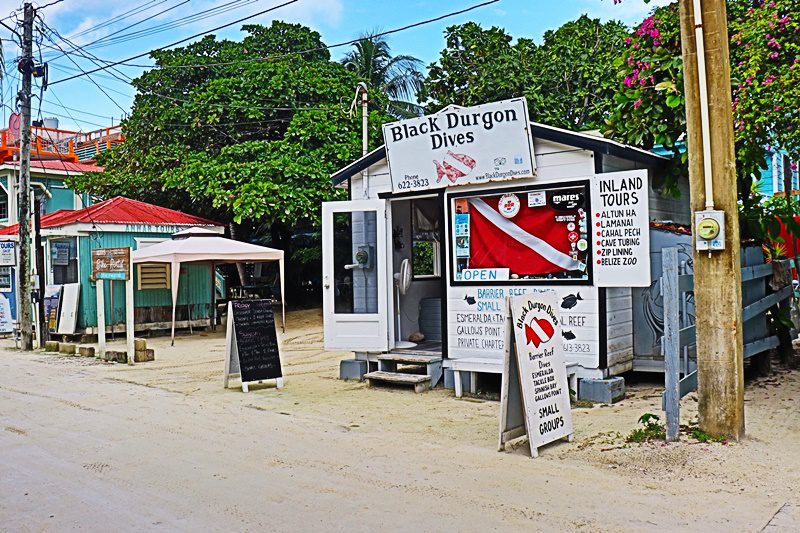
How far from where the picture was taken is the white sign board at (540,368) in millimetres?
6617

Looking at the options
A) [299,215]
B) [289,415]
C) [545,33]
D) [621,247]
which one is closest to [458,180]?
[621,247]

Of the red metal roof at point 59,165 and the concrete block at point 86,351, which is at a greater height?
the red metal roof at point 59,165

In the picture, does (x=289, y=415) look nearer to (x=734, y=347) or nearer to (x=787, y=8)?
(x=734, y=347)

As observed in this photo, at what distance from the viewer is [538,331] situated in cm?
698

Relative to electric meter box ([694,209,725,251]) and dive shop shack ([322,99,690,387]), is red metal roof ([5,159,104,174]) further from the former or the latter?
electric meter box ([694,209,725,251])

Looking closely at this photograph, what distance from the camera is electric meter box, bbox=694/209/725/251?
6289 millimetres

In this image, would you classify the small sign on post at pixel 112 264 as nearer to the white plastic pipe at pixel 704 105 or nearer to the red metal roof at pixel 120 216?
the red metal roof at pixel 120 216

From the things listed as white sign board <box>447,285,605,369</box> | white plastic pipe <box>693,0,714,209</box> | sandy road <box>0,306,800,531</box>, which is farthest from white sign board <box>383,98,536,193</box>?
white plastic pipe <box>693,0,714,209</box>

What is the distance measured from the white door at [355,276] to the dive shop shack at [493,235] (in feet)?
0.05

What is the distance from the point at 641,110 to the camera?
9.53 m

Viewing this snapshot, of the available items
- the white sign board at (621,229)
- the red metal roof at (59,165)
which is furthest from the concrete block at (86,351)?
the red metal roof at (59,165)

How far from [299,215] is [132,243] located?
410 cm

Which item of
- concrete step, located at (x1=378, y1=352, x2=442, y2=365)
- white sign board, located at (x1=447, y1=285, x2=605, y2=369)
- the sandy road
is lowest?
the sandy road

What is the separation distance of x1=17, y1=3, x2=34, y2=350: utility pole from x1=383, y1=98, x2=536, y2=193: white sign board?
9.67 m
